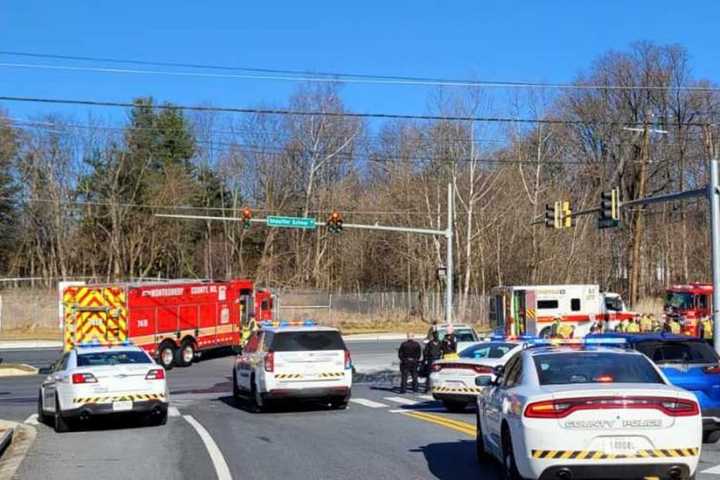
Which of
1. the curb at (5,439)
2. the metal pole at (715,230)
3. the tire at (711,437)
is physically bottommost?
the tire at (711,437)

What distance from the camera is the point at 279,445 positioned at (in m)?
15.4

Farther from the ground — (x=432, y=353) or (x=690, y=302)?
(x=690, y=302)

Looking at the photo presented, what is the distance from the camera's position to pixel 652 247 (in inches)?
3034

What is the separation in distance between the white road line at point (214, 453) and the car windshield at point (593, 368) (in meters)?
3.98

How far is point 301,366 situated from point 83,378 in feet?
15.7

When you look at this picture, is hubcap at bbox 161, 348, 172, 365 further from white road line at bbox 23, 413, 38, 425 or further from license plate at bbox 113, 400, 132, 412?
license plate at bbox 113, 400, 132, 412

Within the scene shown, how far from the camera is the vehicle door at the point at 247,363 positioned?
73.6 feet

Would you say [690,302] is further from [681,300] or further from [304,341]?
[304,341]

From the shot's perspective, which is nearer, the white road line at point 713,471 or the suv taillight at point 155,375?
the white road line at point 713,471

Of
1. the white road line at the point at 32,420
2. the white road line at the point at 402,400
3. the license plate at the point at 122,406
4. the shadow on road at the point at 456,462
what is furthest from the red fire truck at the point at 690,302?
the shadow on road at the point at 456,462

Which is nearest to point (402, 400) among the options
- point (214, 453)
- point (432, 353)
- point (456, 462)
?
point (432, 353)

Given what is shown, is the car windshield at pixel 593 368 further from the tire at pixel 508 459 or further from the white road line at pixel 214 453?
the white road line at pixel 214 453

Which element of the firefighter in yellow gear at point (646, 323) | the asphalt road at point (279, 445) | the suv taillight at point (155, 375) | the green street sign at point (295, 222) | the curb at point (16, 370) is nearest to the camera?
the asphalt road at point (279, 445)

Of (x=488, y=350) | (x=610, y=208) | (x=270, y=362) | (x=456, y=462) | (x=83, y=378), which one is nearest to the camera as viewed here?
(x=456, y=462)
